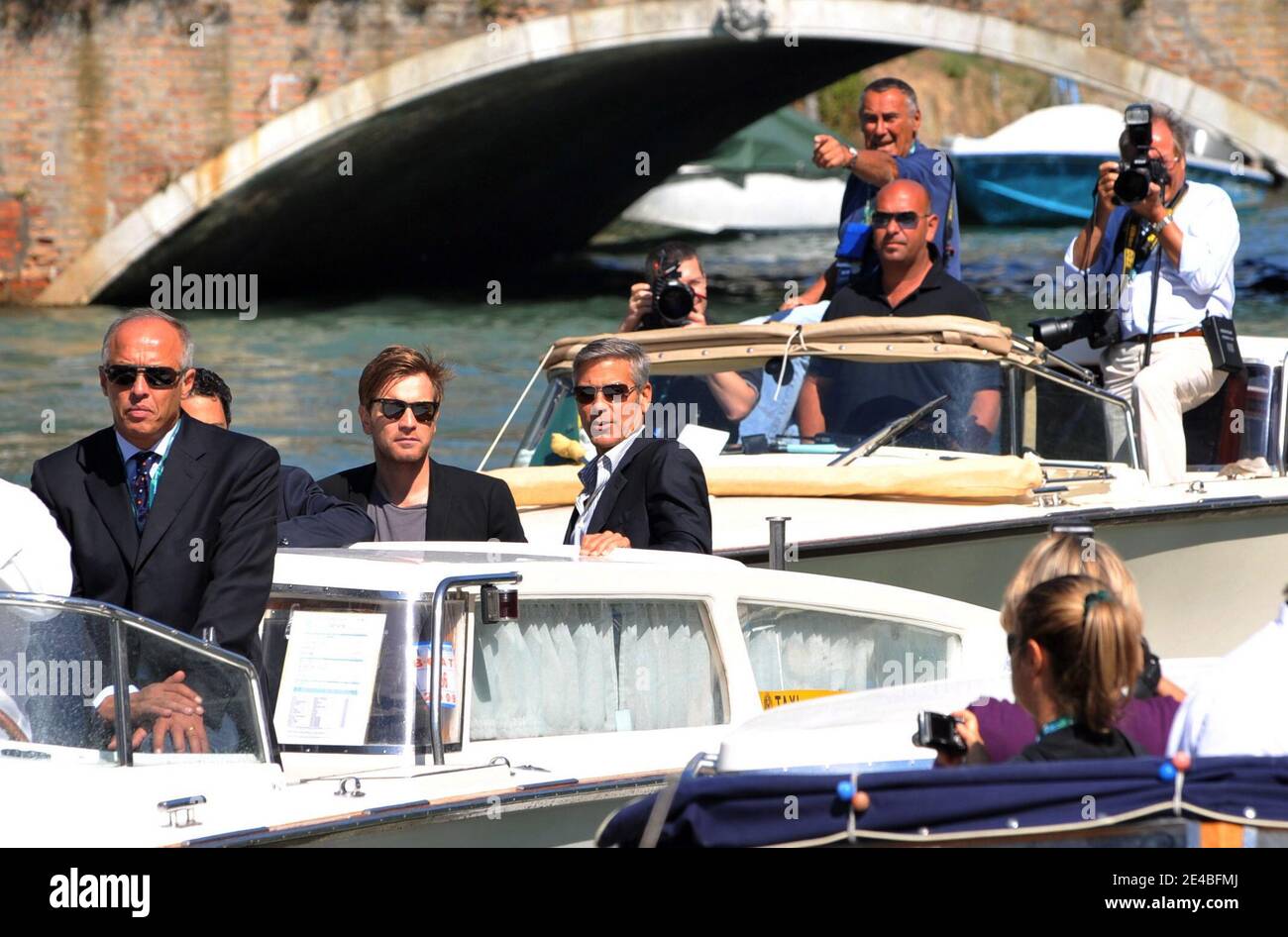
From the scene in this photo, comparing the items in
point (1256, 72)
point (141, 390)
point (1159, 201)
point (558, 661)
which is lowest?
point (558, 661)

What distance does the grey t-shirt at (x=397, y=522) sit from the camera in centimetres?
536

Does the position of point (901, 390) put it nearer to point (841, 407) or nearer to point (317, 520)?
point (841, 407)

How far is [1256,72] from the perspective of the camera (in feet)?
64.0

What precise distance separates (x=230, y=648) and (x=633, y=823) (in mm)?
1172

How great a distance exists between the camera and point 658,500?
546 cm

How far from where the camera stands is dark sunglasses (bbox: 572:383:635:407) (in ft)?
17.9

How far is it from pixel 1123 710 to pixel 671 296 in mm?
4503

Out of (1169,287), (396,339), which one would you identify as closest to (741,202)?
(396,339)

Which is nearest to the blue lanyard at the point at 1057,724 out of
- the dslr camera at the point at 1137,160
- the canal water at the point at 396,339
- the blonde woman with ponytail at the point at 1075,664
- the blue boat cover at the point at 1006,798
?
the blonde woman with ponytail at the point at 1075,664

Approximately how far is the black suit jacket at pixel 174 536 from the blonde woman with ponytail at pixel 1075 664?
1756mm

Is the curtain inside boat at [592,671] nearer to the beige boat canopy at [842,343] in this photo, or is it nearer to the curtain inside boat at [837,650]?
the curtain inside boat at [837,650]

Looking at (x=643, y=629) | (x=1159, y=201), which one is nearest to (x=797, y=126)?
(x=1159, y=201)

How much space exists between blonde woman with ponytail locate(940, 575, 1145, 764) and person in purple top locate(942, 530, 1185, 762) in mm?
85
